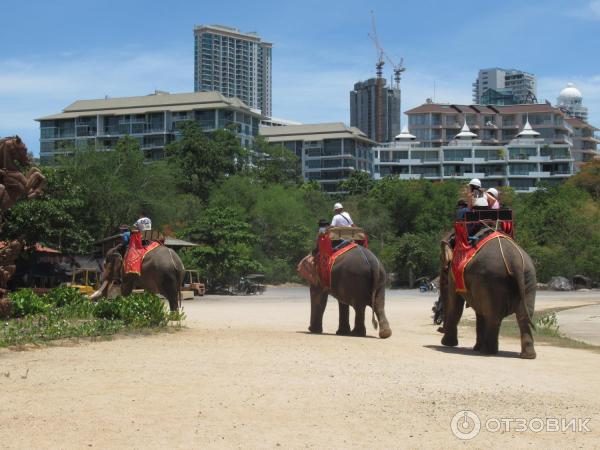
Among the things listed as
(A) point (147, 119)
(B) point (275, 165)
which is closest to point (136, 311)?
(B) point (275, 165)

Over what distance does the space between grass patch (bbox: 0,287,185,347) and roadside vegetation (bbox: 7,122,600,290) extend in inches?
736

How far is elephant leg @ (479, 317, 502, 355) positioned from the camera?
15315 millimetres

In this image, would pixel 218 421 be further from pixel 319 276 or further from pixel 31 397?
pixel 319 276

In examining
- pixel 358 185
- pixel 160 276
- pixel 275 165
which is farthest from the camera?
pixel 358 185

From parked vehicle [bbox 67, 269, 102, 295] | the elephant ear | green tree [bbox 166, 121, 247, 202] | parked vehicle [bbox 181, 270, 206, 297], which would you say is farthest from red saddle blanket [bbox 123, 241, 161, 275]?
green tree [bbox 166, 121, 247, 202]

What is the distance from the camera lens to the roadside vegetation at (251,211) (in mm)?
44625

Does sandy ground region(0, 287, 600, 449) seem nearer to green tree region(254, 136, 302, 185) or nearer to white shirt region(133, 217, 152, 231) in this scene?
white shirt region(133, 217, 152, 231)

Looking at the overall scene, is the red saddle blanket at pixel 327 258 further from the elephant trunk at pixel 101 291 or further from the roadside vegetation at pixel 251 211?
the roadside vegetation at pixel 251 211

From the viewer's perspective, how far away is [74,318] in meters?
16.9

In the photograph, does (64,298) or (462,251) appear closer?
(462,251)

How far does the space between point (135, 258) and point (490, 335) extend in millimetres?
9184

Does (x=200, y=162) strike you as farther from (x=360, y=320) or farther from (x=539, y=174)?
(x=360, y=320)

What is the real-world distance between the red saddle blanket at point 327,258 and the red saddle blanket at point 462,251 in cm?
252

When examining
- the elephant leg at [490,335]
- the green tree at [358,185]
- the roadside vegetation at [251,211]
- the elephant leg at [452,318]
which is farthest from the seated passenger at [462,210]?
the green tree at [358,185]
